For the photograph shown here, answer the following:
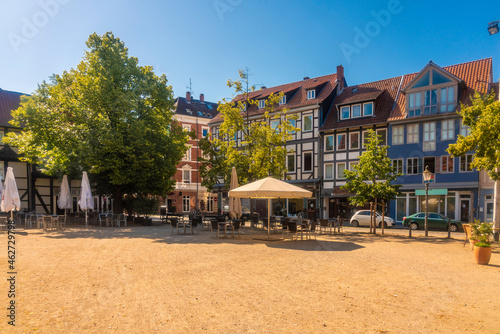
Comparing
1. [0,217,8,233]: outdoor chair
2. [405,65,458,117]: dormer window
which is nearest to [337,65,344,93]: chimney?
[405,65,458,117]: dormer window

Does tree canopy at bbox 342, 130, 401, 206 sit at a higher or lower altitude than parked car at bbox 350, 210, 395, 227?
higher

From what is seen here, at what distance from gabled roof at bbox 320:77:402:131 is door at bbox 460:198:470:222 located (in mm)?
8716

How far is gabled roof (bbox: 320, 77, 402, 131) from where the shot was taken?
3091 cm

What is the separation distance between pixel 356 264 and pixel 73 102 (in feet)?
67.8

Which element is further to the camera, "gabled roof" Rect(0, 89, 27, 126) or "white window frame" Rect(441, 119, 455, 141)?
"gabled roof" Rect(0, 89, 27, 126)

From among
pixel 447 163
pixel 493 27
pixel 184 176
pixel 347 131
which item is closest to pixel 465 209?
pixel 447 163

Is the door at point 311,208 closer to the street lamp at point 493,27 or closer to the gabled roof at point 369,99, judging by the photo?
the gabled roof at point 369,99

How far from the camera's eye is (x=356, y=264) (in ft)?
32.3

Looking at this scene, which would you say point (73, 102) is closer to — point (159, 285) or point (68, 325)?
point (159, 285)

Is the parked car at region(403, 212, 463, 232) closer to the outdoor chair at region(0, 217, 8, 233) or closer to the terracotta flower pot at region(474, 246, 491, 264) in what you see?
the terracotta flower pot at region(474, 246, 491, 264)

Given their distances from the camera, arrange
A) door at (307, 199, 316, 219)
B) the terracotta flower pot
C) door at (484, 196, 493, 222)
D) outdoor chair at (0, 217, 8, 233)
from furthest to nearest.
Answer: door at (307, 199, 316, 219)
door at (484, 196, 493, 222)
outdoor chair at (0, 217, 8, 233)
the terracotta flower pot

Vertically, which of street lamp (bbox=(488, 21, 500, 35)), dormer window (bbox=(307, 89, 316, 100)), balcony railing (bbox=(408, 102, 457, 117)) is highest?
dormer window (bbox=(307, 89, 316, 100))

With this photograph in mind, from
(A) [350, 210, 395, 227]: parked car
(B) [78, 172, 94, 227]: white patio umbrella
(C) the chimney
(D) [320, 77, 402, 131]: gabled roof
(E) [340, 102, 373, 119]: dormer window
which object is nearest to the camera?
(B) [78, 172, 94, 227]: white patio umbrella

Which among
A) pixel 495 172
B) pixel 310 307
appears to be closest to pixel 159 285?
pixel 310 307
